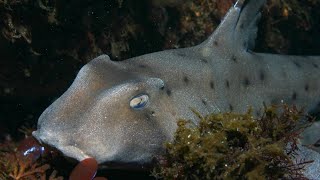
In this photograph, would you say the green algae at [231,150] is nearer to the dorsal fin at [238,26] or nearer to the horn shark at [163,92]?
the horn shark at [163,92]

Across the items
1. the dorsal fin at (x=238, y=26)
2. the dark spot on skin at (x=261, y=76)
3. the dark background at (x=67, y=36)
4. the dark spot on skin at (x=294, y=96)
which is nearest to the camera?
the dark background at (x=67, y=36)

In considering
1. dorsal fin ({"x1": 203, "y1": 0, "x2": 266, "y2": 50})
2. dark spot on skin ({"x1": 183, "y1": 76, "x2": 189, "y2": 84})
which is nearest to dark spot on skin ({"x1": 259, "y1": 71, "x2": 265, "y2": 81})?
dorsal fin ({"x1": 203, "y1": 0, "x2": 266, "y2": 50})

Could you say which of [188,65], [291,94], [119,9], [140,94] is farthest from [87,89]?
[291,94]

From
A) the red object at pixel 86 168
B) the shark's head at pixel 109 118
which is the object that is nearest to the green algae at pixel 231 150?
the shark's head at pixel 109 118

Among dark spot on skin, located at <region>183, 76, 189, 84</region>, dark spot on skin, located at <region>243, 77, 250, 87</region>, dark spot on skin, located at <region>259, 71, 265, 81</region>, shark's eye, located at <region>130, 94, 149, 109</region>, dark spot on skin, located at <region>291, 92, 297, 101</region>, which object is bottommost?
dark spot on skin, located at <region>291, 92, 297, 101</region>

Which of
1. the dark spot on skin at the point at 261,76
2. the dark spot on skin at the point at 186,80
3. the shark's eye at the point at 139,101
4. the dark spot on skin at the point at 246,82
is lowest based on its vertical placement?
the dark spot on skin at the point at 261,76

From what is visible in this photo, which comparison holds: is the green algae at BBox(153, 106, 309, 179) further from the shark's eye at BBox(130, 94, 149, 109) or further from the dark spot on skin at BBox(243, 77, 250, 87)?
the dark spot on skin at BBox(243, 77, 250, 87)

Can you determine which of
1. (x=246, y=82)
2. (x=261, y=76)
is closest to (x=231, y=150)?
(x=246, y=82)
